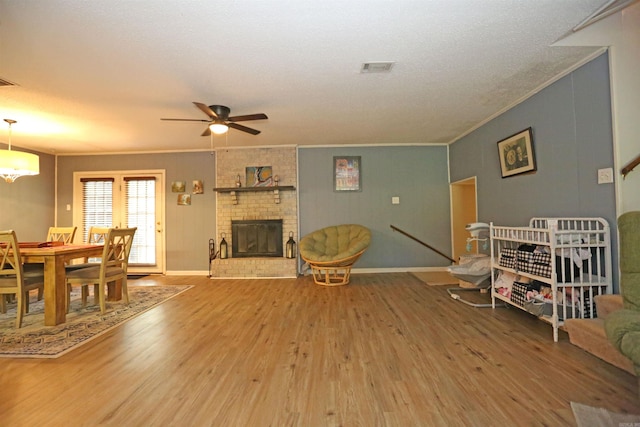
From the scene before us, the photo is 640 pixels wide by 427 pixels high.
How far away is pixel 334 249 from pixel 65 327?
3.67 metres

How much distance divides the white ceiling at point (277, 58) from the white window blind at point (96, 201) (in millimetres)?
1734

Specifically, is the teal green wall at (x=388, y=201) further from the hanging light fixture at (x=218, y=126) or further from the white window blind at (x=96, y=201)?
the white window blind at (x=96, y=201)

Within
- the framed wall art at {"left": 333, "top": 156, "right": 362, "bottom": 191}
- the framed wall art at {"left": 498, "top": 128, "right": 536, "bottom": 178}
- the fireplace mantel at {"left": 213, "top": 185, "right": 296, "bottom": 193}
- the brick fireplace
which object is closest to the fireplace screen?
the brick fireplace

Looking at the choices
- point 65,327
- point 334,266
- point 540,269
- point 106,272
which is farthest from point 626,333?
point 106,272

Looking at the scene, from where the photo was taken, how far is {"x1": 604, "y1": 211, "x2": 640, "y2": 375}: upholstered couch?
1458mm

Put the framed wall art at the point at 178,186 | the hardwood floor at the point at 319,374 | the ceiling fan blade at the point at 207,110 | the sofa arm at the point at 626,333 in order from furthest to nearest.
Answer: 1. the framed wall art at the point at 178,186
2. the ceiling fan blade at the point at 207,110
3. the hardwood floor at the point at 319,374
4. the sofa arm at the point at 626,333

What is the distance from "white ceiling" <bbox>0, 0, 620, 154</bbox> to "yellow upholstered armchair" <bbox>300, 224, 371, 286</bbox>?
191 cm

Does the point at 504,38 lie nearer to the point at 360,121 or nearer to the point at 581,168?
the point at 581,168

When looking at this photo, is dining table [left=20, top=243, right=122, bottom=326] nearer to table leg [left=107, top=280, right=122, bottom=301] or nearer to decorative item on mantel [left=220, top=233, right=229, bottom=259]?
table leg [left=107, top=280, right=122, bottom=301]

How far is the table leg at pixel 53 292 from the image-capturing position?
2.90m

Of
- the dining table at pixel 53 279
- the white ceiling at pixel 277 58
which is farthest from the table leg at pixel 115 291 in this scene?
the white ceiling at pixel 277 58

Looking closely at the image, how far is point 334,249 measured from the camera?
5.14m

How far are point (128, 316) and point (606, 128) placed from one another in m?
5.00

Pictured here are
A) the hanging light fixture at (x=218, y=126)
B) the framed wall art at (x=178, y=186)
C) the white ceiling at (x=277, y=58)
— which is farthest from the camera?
the framed wall art at (x=178, y=186)
